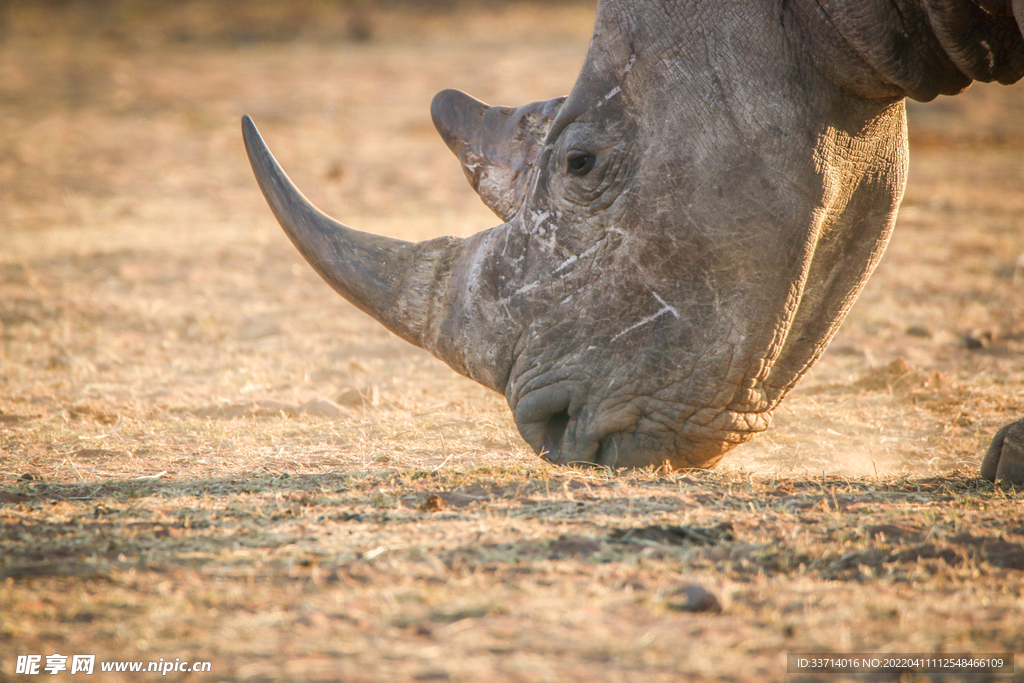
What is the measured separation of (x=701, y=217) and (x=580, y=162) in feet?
1.49

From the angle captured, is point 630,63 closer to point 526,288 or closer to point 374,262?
point 526,288

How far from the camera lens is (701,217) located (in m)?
3.00

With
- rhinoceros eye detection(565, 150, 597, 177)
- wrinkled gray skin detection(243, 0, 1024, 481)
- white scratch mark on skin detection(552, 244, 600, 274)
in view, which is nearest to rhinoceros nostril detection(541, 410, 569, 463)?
wrinkled gray skin detection(243, 0, 1024, 481)

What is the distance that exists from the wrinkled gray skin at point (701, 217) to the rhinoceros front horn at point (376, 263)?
145mm

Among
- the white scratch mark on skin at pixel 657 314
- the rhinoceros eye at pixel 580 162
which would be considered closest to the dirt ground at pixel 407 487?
the white scratch mark on skin at pixel 657 314

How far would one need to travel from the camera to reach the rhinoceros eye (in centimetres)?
315

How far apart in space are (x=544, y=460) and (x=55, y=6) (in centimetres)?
1934

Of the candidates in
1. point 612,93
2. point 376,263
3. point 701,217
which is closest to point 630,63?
point 612,93

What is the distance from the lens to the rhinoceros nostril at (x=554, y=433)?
3.29 m

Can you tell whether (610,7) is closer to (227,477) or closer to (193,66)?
(227,477)

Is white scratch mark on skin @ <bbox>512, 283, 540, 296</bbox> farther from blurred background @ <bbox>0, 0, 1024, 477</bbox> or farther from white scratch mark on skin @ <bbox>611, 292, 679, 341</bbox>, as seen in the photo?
blurred background @ <bbox>0, 0, 1024, 477</bbox>

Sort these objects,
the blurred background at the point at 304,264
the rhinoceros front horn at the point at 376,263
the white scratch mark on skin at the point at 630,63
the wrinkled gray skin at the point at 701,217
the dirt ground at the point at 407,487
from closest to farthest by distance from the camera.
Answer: the dirt ground at the point at 407,487 < the wrinkled gray skin at the point at 701,217 < the white scratch mark on skin at the point at 630,63 < the rhinoceros front horn at the point at 376,263 < the blurred background at the point at 304,264

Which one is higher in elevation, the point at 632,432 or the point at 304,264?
the point at 304,264

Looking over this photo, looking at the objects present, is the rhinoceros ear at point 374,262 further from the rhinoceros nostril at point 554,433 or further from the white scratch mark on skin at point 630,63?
the white scratch mark on skin at point 630,63
